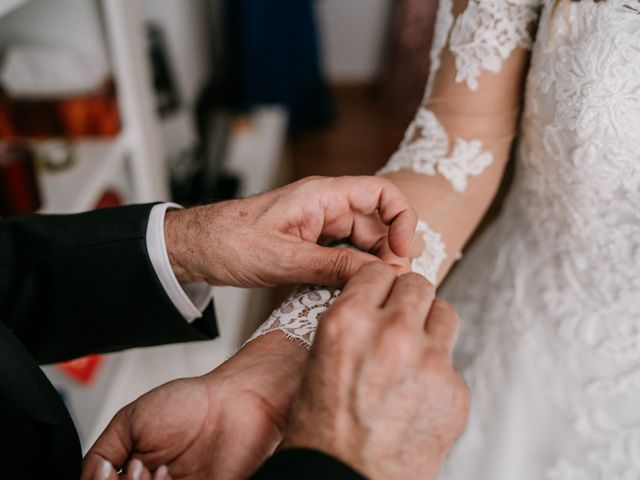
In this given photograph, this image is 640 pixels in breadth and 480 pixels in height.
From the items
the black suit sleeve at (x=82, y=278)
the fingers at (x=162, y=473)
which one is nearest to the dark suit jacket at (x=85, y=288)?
the black suit sleeve at (x=82, y=278)

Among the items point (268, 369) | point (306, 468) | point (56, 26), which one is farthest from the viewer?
point (56, 26)

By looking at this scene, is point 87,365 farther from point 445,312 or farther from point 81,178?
point 445,312

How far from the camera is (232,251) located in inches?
24.8

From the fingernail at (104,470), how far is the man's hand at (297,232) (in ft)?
0.81

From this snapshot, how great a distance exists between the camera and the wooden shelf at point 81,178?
103cm

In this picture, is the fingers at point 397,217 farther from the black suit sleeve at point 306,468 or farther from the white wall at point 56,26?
the white wall at point 56,26

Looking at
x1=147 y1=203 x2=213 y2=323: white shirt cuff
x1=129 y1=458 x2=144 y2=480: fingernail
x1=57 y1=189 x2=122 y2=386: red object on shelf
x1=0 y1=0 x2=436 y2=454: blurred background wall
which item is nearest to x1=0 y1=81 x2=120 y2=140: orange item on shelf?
x1=0 y1=0 x2=436 y2=454: blurred background wall

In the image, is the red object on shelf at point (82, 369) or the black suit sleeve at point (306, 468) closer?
the black suit sleeve at point (306, 468)

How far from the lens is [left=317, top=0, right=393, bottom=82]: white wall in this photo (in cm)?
304

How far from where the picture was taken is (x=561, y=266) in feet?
2.39

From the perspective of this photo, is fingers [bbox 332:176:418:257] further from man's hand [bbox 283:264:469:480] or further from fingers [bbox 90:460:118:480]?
fingers [bbox 90:460:118:480]

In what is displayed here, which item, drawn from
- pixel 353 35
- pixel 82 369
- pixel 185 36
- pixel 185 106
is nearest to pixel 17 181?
pixel 82 369

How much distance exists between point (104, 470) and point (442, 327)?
304 mm

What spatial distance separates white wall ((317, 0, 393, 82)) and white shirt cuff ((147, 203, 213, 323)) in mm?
2647
